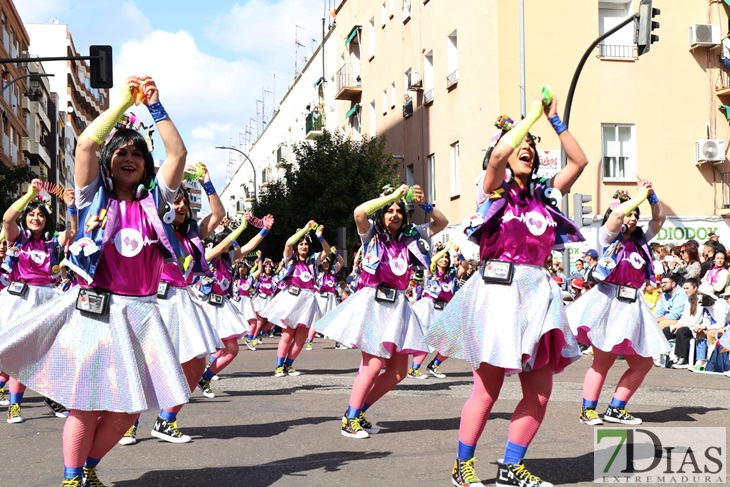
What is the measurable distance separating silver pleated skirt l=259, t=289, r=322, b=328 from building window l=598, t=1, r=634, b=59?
15765mm

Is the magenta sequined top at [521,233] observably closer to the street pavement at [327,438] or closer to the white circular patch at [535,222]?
the white circular patch at [535,222]

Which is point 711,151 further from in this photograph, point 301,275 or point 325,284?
point 301,275

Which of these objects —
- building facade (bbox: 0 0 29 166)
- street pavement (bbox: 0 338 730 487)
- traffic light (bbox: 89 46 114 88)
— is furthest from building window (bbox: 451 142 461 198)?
building facade (bbox: 0 0 29 166)

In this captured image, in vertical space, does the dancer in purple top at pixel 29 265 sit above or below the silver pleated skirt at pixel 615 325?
above

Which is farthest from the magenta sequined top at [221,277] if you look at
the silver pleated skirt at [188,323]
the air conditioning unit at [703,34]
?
the air conditioning unit at [703,34]

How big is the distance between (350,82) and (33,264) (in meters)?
35.7

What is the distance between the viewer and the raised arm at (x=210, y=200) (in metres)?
8.14

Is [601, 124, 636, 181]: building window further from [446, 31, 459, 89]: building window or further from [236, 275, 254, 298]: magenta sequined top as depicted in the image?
[236, 275, 254, 298]: magenta sequined top

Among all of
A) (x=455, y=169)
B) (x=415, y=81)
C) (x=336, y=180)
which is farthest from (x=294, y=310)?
(x=336, y=180)

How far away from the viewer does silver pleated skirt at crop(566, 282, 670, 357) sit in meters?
9.15

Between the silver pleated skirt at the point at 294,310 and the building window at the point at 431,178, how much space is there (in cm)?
1844

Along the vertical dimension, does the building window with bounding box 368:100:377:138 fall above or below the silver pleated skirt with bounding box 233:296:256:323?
above

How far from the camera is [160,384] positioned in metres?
5.63

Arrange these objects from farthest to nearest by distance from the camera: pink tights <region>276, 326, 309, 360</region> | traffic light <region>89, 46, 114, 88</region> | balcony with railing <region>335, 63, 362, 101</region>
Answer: balcony with railing <region>335, 63, 362, 101</region>, traffic light <region>89, 46, 114, 88</region>, pink tights <region>276, 326, 309, 360</region>
